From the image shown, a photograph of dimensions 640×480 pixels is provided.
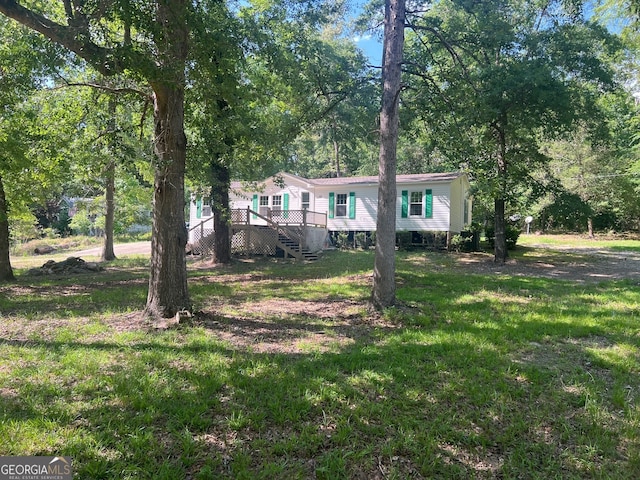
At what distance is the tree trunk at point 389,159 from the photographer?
21.2 feet

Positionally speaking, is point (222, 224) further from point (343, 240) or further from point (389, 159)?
point (389, 159)

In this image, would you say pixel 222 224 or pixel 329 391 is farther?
pixel 222 224

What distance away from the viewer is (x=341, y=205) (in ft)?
67.6

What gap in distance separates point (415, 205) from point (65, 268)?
14.5m

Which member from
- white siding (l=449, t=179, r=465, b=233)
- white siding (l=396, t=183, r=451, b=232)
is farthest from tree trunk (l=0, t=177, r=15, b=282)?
white siding (l=449, t=179, r=465, b=233)

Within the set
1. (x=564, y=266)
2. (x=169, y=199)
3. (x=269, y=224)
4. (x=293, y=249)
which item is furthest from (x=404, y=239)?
(x=169, y=199)

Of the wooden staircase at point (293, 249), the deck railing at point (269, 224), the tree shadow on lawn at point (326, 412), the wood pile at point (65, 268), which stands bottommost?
the tree shadow on lawn at point (326, 412)

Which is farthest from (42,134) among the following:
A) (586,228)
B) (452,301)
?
(586,228)

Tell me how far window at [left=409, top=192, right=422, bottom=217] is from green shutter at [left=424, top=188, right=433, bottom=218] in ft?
1.07

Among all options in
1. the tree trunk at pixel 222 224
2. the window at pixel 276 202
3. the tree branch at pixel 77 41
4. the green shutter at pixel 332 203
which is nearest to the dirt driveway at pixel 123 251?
the window at pixel 276 202

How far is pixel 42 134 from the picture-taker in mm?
8812

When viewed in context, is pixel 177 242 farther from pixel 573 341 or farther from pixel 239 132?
pixel 573 341

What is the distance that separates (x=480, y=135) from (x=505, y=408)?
8.27 metres

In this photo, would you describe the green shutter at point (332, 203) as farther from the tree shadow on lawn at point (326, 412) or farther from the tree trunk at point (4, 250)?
the tree shadow on lawn at point (326, 412)
